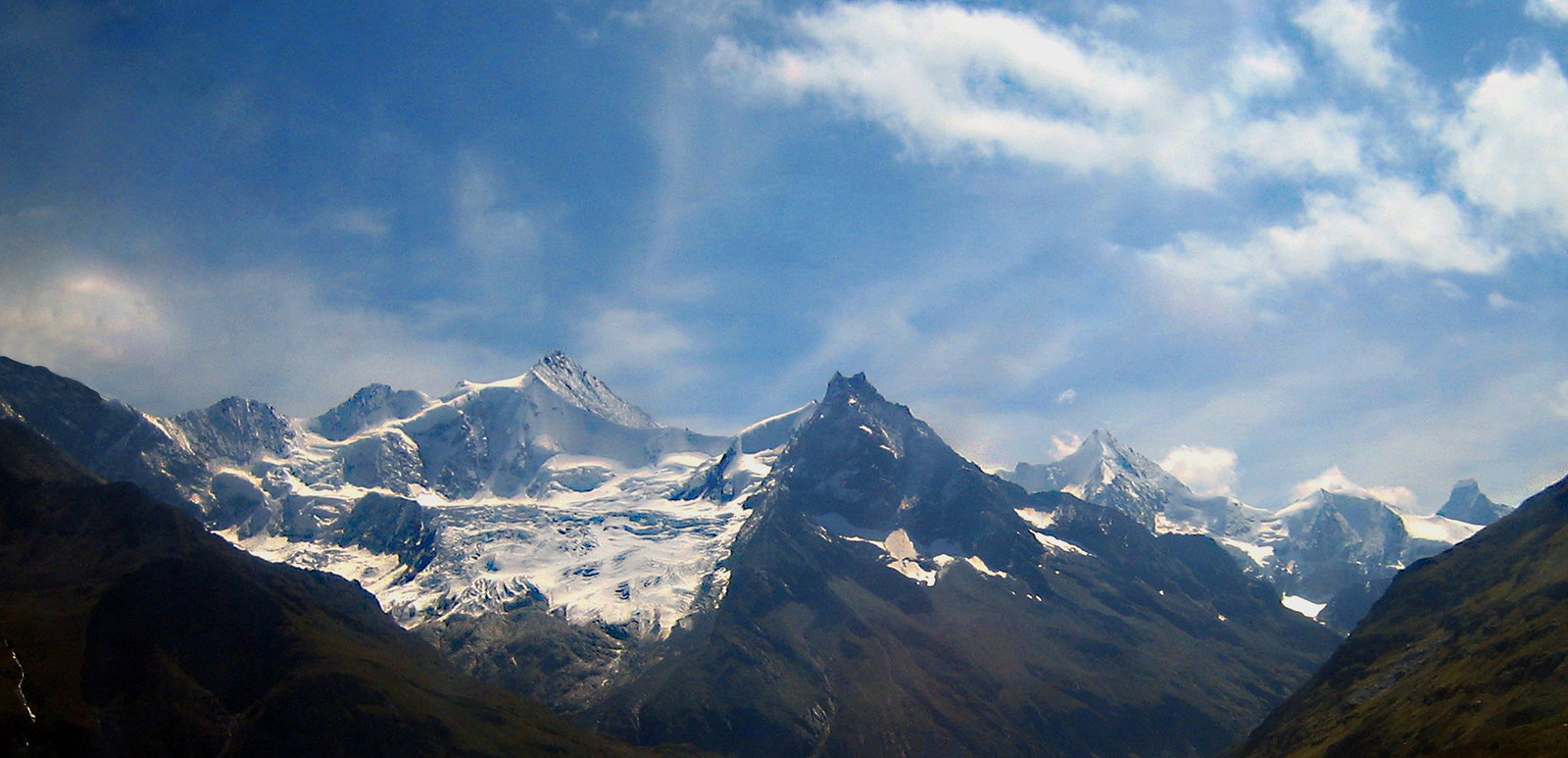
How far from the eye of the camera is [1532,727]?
639 feet

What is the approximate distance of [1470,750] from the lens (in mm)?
199250

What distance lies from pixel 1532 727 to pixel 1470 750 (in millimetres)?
11100
